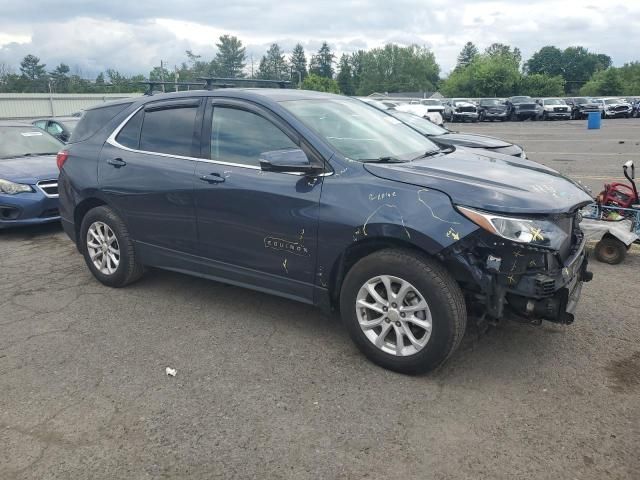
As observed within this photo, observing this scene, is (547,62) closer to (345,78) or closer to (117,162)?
(345,78)

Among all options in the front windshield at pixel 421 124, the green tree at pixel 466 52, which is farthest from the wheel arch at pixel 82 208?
the green tree at pixel 466 52

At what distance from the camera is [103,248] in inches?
208

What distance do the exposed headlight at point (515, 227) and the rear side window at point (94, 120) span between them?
350 centimetres

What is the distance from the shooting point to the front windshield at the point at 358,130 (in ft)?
13.3

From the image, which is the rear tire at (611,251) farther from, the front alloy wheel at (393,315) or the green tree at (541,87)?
the green tree at (541,87)

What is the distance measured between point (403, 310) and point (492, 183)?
978 millimetres

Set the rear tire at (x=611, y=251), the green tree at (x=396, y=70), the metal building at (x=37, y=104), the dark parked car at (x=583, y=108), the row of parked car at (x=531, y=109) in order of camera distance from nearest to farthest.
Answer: the rear tire at (x=611, y=251) < the metal building at (x=37, y=104) < the row of parked car at (x=531, y=109) < the dark parked car at (x=583, y=108) < the green tree at (x=396, y=70)

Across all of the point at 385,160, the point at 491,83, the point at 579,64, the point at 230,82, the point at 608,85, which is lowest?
the point at 385,160

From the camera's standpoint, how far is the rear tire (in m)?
5.72

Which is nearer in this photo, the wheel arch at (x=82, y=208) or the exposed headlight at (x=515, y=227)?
the exposed headlight at (x=515, y=227)

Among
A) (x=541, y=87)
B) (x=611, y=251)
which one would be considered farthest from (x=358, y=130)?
(x=541, y=87)

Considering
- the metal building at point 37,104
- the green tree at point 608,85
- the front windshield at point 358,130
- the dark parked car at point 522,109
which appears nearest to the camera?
the front windshield at point 358,130

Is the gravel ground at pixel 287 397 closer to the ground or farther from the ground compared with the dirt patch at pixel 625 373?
closer to the ground

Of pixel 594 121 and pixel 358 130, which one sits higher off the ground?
pixel 358 130
